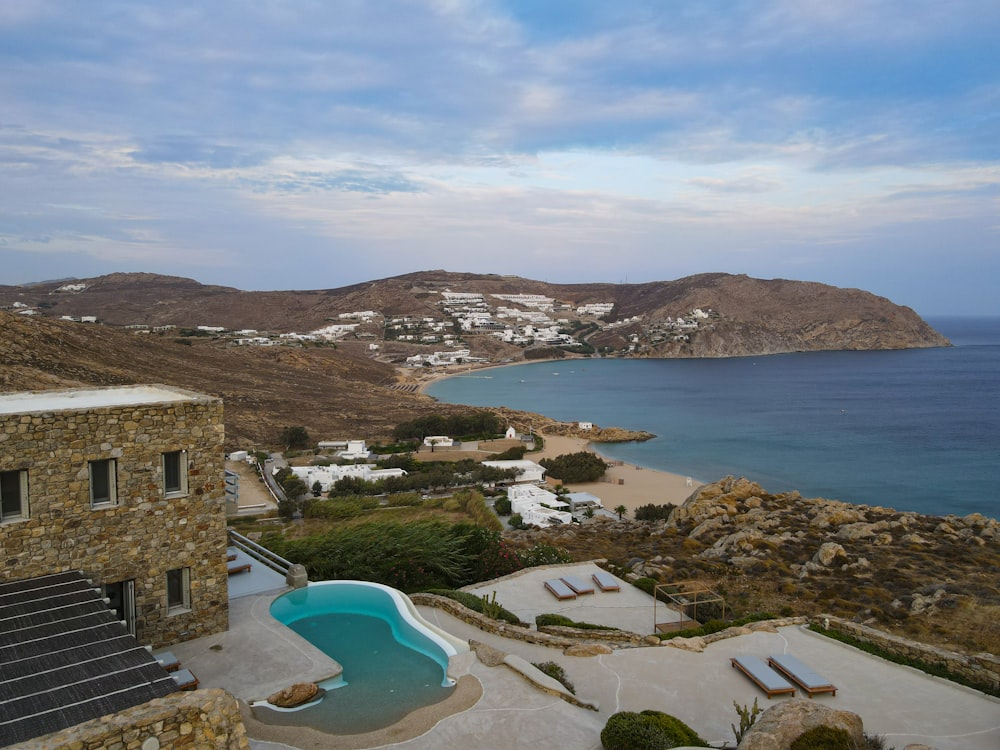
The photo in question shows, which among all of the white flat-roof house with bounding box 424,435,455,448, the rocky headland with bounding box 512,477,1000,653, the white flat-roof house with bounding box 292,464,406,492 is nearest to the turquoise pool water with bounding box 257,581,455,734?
the rocky headland with bounding box 512,477,1000,653

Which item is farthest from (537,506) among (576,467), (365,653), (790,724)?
(790,724)

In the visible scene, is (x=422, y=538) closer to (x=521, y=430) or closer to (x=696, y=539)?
(x=696, y=539)

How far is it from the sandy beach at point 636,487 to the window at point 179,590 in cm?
2265

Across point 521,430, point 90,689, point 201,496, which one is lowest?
point 521,430

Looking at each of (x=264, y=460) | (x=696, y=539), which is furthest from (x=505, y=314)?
(x=696, y=539)

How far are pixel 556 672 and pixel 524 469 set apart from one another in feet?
82.5

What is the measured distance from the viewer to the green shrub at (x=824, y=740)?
5488 millimetres

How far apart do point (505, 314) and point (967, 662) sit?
433 feet

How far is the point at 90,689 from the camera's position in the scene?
4961 mm

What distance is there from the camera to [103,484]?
23.9ft

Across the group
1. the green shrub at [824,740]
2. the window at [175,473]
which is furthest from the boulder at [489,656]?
the window at [175,473]

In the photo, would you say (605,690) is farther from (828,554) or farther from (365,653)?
(828,554)

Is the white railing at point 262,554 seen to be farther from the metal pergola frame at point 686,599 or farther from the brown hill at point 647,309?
the brown hill at point 647,309

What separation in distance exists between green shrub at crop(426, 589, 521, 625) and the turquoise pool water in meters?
1.30
